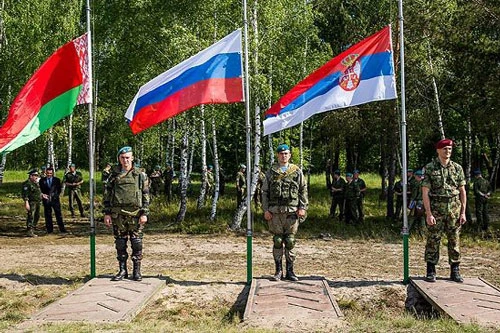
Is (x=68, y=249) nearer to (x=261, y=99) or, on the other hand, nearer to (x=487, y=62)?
(x=261, y=99)

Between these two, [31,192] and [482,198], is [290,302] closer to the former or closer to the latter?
[482,198]

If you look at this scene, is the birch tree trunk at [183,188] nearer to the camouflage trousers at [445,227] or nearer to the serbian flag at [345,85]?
the serbian flag at [345,85]

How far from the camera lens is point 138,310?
718 cm

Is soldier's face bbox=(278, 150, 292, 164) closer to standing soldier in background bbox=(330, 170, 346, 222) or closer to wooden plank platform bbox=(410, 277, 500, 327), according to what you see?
wooden plank platform bbox=(410, 277, 500, 327)

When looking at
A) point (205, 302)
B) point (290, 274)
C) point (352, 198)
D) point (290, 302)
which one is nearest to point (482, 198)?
point (352, 198)

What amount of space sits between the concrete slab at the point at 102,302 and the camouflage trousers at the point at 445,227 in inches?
165

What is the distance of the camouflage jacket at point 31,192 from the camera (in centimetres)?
1571

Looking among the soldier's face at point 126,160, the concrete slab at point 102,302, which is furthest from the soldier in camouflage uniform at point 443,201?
the soldier's face at point 126,160

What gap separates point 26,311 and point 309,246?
780 centimetres

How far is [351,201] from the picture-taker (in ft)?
59.4

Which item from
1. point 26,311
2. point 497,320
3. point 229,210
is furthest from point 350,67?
point 229,210

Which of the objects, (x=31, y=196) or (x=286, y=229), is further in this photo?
(x=31, y=196)

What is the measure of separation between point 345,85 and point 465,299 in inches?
140

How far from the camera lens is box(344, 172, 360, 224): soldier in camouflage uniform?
1803 centimetres
